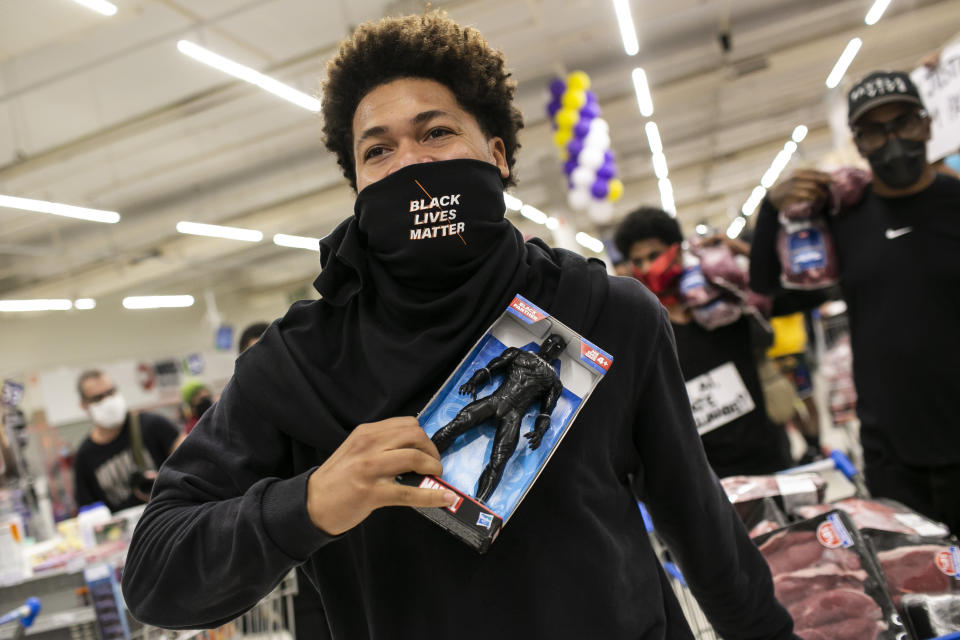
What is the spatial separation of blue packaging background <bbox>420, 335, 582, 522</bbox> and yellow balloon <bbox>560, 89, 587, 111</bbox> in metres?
8.44

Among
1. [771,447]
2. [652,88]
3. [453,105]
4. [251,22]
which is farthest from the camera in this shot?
[652,88]

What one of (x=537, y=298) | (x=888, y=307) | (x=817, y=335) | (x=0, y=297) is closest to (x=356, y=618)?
(x=537, y=298)

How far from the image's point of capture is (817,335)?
9.16m

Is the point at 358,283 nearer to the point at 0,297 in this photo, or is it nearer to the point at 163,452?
the point at 163,452

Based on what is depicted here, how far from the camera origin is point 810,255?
2555 mm

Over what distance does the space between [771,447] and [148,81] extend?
8.86 meters

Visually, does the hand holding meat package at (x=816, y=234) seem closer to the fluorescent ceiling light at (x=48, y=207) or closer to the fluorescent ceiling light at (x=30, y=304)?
the fluorescent ceiling light at (x=48, y=207)

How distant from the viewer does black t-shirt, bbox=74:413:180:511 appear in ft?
16.2

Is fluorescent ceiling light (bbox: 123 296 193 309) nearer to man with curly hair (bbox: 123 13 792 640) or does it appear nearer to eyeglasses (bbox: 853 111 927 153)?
eyeglasses (bbox: 853 111 927 153)

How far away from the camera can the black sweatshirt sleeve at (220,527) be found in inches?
35.8

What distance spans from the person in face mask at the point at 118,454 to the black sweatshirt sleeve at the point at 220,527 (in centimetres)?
418

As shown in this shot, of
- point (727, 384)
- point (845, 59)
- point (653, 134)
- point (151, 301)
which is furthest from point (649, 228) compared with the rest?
point (151, 301)

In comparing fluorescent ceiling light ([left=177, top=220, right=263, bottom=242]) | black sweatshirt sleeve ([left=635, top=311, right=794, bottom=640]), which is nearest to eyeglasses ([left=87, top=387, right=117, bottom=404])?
black sweatshirt sleeve ([left=635, top=311, right=794, bottom=640])

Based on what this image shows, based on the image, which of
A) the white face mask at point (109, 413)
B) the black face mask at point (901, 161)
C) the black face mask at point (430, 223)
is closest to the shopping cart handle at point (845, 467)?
the black face mask at point (901, 161)
